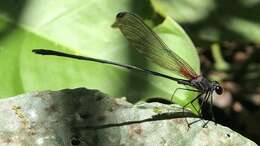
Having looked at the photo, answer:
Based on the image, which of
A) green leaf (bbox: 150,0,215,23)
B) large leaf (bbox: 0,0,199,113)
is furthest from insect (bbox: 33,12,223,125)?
green leaf (bbox: 150,0,215,23)

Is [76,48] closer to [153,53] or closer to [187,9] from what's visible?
[153,53]

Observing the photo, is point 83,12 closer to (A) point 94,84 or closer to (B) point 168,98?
(A) point 94,84

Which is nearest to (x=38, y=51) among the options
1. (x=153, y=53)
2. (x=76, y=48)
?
(x=76, y=48)

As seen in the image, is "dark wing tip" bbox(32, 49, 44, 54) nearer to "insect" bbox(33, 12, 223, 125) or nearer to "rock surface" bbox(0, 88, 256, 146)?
"insect" bbox(33, 12, 223, 125)

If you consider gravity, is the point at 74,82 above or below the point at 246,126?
above

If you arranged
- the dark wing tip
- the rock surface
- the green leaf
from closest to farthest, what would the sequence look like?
the rock surface, the dark wing tip, the green leaf

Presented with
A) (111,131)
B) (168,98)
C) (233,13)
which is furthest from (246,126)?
(111,131)
